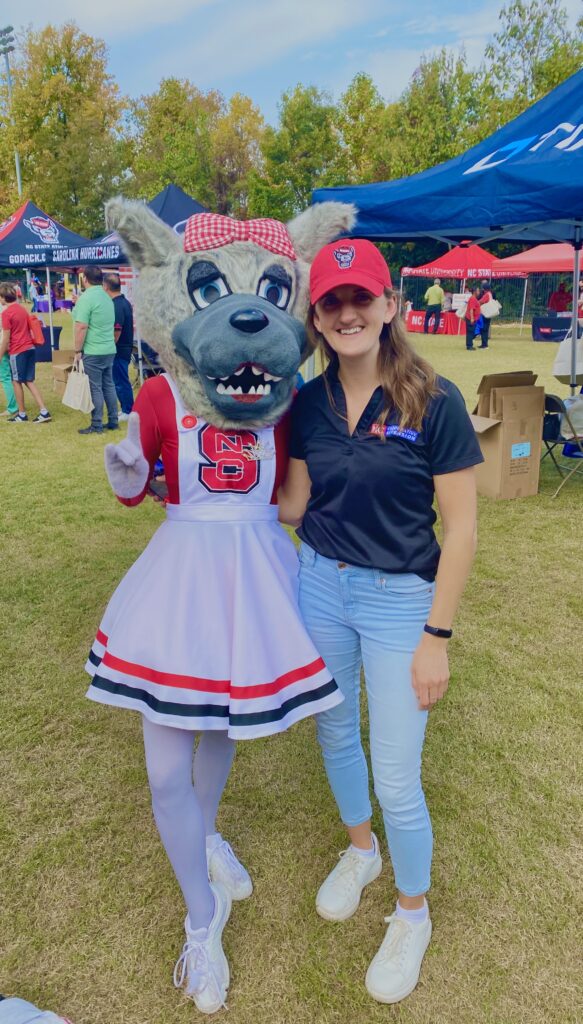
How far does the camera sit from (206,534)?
177 cm

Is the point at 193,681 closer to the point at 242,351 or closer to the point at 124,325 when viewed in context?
the point at 242,351

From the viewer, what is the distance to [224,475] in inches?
70.7

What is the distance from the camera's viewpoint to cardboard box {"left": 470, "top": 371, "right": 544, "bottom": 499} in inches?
226

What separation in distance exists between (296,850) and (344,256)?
6.14 feet

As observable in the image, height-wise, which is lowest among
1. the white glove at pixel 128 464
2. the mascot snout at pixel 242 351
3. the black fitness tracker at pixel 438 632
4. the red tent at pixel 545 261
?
the black fitness tracker at pixel 438 632

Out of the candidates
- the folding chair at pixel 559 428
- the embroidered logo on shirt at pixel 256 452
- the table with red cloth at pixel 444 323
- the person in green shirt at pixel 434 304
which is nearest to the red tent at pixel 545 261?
the person in green shirt at pixel 434 304

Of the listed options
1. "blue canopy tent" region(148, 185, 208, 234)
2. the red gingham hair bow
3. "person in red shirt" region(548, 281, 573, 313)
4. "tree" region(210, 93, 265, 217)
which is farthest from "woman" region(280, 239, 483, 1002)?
"tree" region(210, 93, 265, 217)

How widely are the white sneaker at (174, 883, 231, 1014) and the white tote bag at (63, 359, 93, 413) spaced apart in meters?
7.28

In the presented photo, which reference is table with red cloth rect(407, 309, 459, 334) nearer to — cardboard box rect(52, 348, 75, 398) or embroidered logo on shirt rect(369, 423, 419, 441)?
cardboard box rect(52, 348, 75, 398)

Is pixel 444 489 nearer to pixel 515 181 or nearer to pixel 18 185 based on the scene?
pixel 515 181

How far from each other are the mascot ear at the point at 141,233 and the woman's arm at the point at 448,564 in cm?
93

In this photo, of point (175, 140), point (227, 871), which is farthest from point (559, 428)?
point (175, 140)

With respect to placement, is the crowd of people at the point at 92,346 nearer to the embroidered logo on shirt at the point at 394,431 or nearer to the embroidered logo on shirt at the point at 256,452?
the embroidered logo on shirt at the point at 256,452

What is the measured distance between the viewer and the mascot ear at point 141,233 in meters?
1.82
